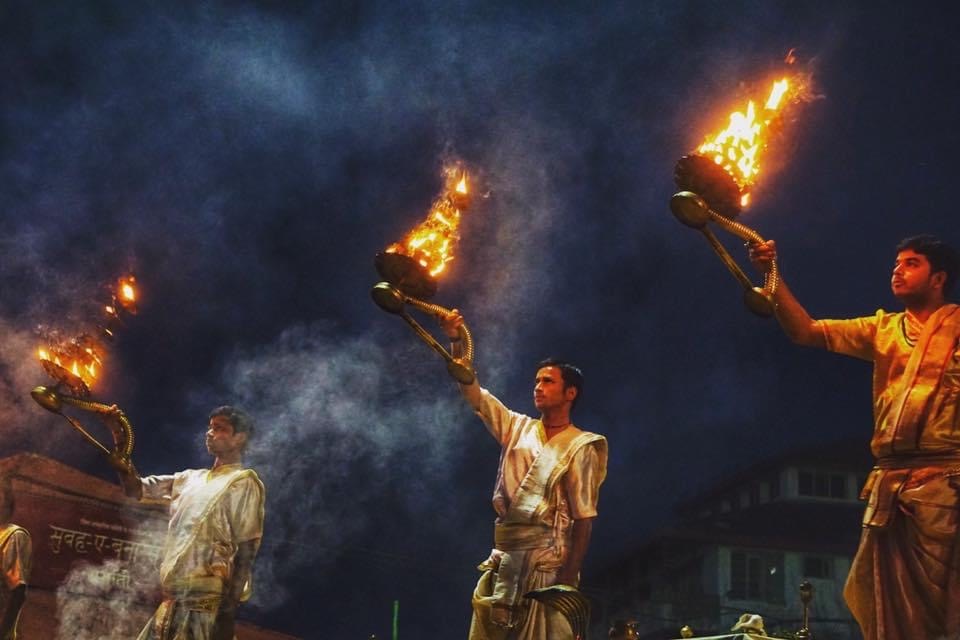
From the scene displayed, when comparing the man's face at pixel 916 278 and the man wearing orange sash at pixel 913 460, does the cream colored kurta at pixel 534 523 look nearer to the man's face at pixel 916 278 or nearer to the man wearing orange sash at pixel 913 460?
the man wearing orange sash at pixel 913 460

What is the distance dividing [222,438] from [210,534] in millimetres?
787

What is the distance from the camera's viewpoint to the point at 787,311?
17.9 ft

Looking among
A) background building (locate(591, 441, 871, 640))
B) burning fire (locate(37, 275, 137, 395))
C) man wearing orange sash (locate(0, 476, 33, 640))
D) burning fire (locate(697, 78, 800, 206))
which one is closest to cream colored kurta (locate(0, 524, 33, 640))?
man wearing orange sash (locate(0, 476, 33, 640))

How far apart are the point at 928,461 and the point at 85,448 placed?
13898 mm

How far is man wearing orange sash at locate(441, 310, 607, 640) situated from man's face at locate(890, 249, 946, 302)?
2.19 metres

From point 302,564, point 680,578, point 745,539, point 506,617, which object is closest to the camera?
point 506,617

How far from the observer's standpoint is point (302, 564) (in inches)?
739

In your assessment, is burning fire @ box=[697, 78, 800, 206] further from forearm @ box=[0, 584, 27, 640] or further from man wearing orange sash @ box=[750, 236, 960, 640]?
forearm @ box=[0, 584, 27, 640]

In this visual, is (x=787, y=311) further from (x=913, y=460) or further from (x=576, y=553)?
(x=576, y=553)

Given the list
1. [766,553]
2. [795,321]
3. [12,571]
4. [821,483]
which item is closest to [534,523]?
[795,321]

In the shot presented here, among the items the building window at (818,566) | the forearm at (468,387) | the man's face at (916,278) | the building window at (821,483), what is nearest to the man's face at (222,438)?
the forearm at (468,387)

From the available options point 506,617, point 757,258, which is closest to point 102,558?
point 506,617

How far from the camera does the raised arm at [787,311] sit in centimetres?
542

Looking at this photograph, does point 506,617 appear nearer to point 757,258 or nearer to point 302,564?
point 757,258
